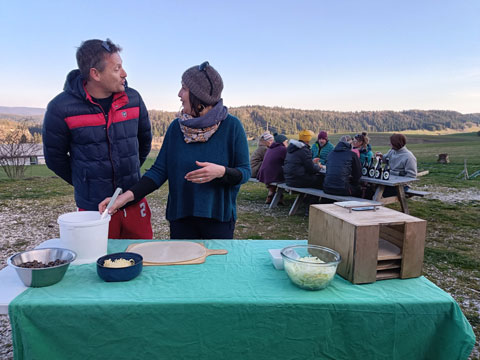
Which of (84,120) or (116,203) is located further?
(84,120)

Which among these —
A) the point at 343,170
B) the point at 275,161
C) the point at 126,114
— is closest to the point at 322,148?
the point at 275,161

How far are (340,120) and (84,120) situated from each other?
9930 centimetres

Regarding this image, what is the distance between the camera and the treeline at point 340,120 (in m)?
91.5

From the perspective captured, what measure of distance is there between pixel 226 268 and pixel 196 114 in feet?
2.92

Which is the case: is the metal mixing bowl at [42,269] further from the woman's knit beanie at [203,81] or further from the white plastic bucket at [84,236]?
the woman's knit beanie at [203,81]

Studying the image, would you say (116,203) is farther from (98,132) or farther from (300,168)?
(300,168)

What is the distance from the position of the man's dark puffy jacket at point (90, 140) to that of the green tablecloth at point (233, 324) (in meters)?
0.98

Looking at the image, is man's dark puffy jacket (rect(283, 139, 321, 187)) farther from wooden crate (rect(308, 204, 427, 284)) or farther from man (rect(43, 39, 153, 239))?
wooden crate (rect(308, 204, 427, 284))

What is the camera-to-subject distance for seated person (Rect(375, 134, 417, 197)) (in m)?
6.05

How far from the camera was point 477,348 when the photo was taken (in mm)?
2369

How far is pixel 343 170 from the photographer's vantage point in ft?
17.8

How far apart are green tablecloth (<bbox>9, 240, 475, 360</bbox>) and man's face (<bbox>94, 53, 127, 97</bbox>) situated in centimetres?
125

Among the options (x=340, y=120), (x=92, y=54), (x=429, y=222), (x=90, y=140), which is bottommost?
(x=429, y=222)

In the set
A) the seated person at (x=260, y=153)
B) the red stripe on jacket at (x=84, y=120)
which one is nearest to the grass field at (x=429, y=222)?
the seated person at (x=260, y=153)
